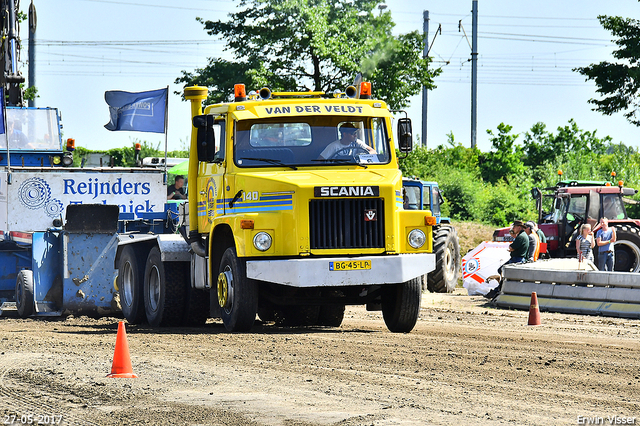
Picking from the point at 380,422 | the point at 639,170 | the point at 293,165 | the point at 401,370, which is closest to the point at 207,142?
the point at 293,165

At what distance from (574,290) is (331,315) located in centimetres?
477

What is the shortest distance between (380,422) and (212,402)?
1449 millimetres

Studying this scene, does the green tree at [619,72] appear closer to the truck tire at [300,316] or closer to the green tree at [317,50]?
the green tree at [317,50]

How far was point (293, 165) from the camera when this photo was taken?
37.5 feet

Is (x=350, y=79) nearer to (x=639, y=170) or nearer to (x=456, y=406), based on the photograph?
(x=639, y=170)

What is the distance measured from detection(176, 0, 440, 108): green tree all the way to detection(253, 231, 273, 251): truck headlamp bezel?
59.9ft

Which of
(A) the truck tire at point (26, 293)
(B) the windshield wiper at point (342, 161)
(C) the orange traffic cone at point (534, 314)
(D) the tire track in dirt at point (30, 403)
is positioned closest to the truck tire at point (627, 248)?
(C) the orange traffic cone at point (534, 314)

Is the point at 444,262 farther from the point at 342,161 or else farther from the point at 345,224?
the point at 345,224

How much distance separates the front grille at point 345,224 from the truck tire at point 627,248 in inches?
538

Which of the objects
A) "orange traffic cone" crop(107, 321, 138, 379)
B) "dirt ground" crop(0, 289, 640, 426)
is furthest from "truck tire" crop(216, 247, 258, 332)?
"orange traffic cone" crop(107, 321, 138, 379)

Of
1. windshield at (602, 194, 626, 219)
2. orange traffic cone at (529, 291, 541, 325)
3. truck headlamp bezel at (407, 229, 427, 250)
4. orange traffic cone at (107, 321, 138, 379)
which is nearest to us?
orange traffic cone at (107, 321, 138, 379)

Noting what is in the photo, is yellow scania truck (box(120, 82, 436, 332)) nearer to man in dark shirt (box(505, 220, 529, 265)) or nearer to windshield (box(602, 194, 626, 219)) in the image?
man in dark shirt (box(505, 220, 529, 265))

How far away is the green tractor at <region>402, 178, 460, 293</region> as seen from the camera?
2236 centimetres

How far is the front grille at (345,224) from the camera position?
10953 mm
